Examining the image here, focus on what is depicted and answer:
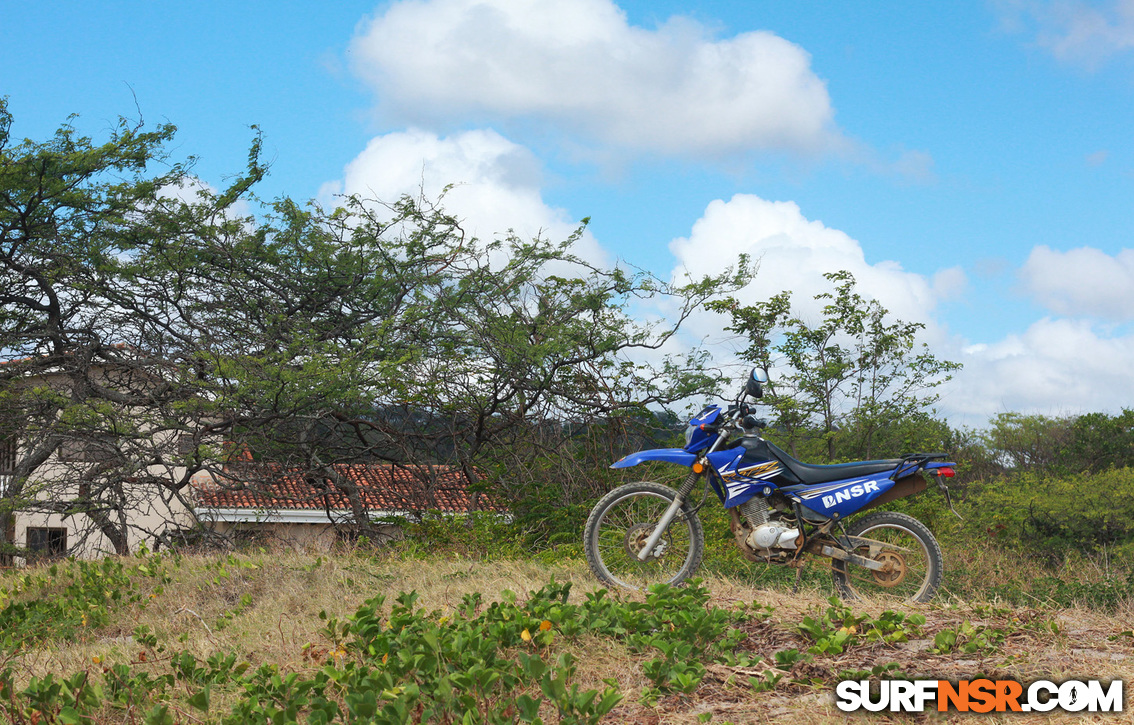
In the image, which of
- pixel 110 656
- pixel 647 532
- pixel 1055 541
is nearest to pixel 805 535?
pixel 647 532

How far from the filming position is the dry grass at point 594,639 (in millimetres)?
3688

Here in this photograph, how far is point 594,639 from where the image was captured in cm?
432

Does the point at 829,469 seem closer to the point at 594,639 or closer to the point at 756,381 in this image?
the point at 756,381

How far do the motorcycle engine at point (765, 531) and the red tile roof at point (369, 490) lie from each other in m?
5.11

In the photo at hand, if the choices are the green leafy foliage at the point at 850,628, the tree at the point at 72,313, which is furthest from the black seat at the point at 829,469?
the tree at the point at 72,313

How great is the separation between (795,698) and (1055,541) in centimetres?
1051

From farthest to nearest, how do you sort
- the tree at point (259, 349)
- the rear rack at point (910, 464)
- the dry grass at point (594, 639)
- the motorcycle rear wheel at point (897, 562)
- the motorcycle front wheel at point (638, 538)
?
the tree at point (259, 349), the motorcycle front wheel at point (638, 538), the rear rack at point (910, 464), the motorcycle rear wheel at point (897, 562), the dry grass at point (594, 639)

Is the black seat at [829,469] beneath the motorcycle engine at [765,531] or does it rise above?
above

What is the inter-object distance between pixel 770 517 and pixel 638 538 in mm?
862

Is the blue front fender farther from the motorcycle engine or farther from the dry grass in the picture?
the dry grass

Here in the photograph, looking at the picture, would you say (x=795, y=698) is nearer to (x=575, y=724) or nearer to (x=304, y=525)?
(x=575, y=724)

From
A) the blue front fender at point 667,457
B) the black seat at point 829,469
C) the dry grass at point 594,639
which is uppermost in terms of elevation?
the blue front fender at point 667,457

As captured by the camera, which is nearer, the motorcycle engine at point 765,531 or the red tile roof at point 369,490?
the motorcycle engine at point 765,531

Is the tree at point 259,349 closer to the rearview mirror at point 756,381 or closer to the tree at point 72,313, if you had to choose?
the tree at point 72,313
